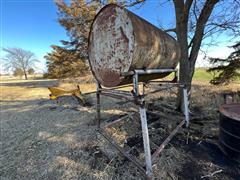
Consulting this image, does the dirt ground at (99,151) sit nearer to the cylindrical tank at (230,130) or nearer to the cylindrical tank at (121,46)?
the cylindrical tank at (230,130)

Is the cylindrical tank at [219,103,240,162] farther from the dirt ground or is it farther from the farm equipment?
the farm equipment

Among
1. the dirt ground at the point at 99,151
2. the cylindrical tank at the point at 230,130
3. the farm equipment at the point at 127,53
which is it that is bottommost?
the dirt ground at the point at 99,151

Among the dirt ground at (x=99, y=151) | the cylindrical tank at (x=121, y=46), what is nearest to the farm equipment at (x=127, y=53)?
the cylindrical tank at (x=121, y=46)

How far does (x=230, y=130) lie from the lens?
2.11 metres

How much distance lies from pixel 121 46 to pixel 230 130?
2020 mm

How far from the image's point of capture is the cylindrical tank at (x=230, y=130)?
204 centimetres

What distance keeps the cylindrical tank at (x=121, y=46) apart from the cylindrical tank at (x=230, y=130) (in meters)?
1.24

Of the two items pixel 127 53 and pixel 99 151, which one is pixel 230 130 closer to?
pixel 127 53

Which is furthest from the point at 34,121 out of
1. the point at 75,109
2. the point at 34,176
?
the point at 34,176

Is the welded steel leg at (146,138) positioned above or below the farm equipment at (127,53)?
below

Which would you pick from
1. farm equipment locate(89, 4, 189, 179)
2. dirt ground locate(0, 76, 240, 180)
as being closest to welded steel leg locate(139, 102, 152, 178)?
farm equipment locate(89, 4, 189, 179)

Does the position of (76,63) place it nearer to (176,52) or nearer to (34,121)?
(34,121)

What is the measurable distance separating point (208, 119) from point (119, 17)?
3.43 m

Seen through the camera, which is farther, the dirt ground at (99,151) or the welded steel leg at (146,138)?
the dirt ground at (99,151)
